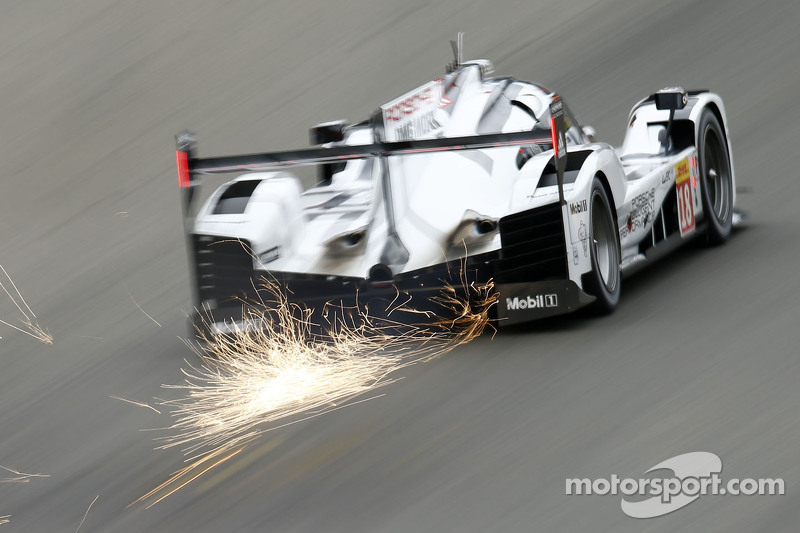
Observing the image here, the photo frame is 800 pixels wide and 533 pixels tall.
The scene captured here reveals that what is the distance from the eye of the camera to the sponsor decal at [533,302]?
729 centimetres

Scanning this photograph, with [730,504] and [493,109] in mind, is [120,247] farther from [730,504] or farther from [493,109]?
[730,504]

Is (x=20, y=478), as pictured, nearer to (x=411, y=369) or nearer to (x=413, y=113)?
(x=411, y=369)

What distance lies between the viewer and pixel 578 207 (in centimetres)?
737

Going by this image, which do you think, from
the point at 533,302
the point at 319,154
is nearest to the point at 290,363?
the point at 319,154

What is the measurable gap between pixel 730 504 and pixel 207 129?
12.7 meters

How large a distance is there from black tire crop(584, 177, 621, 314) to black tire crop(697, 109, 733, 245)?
172cm

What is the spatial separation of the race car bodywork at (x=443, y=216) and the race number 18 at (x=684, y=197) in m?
0.14

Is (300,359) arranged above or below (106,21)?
below

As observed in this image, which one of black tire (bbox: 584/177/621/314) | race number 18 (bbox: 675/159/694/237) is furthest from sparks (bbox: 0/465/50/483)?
race number 18 (bbox: 675/159/694/237)

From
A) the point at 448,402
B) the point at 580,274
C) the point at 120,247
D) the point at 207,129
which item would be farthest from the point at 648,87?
the point at 448,402

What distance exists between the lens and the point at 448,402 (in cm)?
647

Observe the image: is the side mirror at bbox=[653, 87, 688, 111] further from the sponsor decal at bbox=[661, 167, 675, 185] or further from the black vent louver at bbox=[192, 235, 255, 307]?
the black vent louver at bbox=[192, 235, 255, 307]

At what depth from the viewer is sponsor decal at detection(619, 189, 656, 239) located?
26.7 ft

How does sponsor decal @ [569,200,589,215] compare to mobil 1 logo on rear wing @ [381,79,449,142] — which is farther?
mobil 1 logo on rear wing @ [381,79,449,142]
